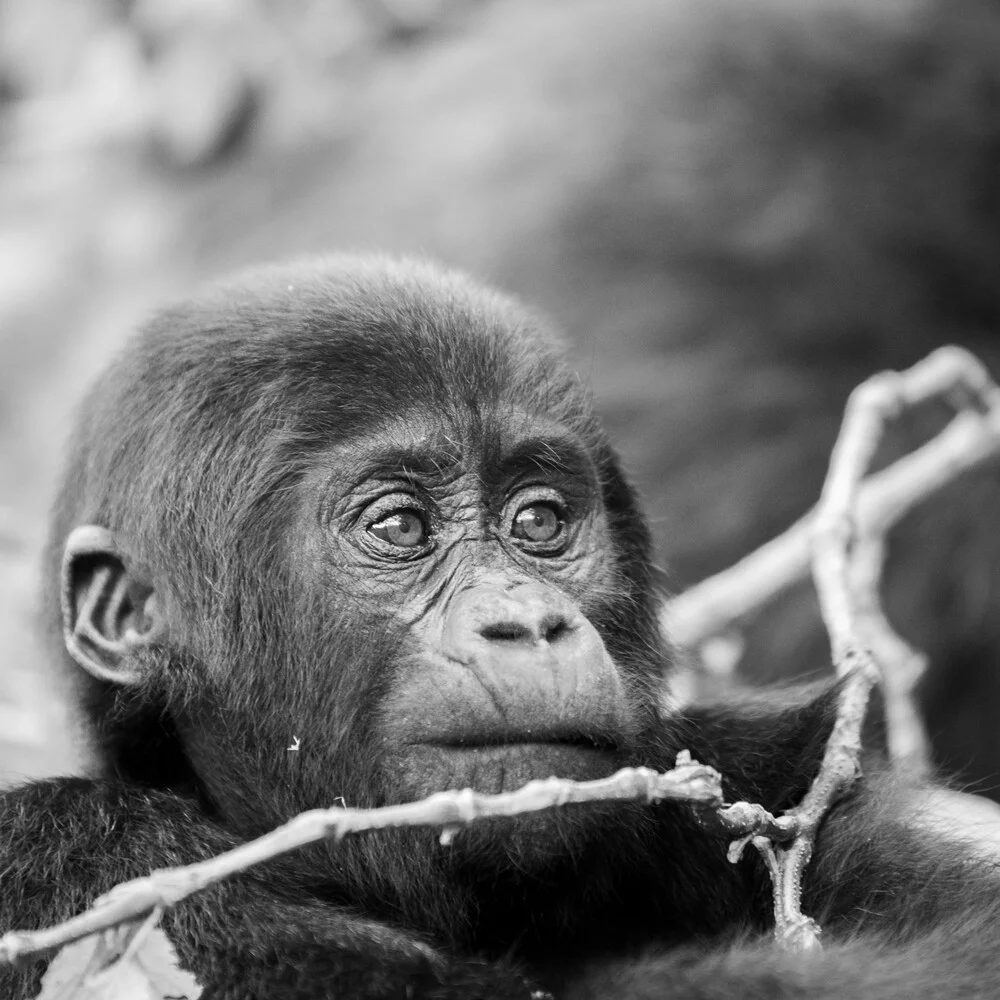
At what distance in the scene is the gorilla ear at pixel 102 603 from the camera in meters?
3.12

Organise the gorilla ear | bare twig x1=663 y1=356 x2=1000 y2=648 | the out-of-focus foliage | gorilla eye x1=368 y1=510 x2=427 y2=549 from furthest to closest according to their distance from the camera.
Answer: the out-of-focus foliage → bare twig x1=663 y1=356 x2=1000 y2=648 → the gorilla ear → gorilla eye x1=368 y1=510 x2=427 y2=549

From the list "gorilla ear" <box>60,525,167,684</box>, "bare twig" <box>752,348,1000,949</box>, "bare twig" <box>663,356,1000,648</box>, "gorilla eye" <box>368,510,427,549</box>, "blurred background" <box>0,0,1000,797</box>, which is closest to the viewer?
"bare twig" <box>752,348,1000,949</box>

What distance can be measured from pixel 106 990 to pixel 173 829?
0.75 metres

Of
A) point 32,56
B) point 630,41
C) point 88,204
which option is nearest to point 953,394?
point 630,41

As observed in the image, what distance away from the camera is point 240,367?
316cm

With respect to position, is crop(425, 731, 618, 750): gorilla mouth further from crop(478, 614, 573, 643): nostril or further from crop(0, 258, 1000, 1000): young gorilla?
crop(478, 614, 573, 643): nostril

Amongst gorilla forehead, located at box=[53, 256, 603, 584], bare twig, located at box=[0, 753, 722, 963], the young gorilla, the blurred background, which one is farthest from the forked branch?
the blurred background

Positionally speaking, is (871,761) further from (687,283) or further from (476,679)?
(687,283)

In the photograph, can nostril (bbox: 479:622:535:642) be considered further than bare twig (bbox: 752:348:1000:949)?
Yes

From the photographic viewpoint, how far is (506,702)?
106 inches

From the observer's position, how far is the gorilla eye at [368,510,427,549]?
3.02 metres

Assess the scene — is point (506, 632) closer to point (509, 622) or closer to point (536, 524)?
point (509, 622)

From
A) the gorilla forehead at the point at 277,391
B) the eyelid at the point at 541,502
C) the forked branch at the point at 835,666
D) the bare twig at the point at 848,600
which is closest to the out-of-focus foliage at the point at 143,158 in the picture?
the forked branch at the point at 835,666

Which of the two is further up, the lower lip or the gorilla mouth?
the gorilla mouth
